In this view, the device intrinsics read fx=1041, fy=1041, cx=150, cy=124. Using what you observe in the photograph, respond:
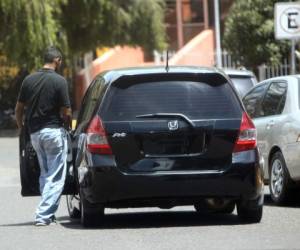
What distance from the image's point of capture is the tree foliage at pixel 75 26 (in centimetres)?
2978

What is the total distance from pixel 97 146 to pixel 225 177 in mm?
1325

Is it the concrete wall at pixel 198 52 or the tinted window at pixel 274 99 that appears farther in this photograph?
the concrete wall at pixel 198 52

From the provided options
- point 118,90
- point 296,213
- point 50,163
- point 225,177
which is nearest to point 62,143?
point 50,163

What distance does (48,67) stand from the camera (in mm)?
11375

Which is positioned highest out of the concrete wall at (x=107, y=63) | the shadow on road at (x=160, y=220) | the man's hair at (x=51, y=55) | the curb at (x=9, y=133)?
the man's hair at (x=51, y=55)

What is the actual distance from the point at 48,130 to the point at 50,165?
0.37 meters

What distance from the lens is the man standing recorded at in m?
11.1

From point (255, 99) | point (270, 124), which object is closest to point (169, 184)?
point (270, 124)

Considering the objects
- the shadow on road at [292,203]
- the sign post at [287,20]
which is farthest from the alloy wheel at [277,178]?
the sign post at [287,20]

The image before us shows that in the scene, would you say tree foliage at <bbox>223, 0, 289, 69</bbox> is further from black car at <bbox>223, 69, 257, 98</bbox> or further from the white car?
the white car

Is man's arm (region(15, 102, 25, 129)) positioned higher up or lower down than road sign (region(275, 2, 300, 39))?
lower down

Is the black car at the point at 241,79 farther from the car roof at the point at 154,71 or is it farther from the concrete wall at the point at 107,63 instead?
the concrete wall at the point at 107,63

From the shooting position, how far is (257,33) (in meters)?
30.0

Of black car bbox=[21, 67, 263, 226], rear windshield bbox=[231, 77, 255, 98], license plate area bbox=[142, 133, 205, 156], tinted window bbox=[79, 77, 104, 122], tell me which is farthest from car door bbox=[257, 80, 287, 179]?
rear windshield bbox=[231, 77, 255, 98]
